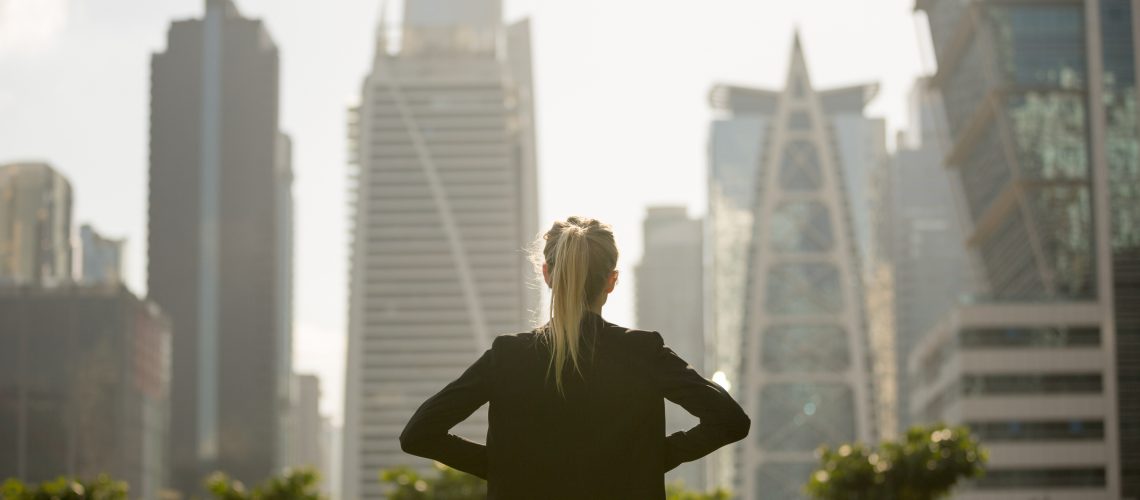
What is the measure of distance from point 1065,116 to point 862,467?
231 ft

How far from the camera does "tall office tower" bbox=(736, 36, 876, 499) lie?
180 meters

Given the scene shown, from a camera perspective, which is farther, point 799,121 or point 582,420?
point 799,121

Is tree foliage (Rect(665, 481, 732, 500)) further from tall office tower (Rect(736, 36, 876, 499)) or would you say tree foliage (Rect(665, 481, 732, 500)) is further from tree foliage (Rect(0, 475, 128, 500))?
tall office tower (Rect(736, 36, 876, 499))

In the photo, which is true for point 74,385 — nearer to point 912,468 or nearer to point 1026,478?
point 1026,478

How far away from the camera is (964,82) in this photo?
5359 inches

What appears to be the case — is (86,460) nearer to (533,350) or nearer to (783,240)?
(783,240)

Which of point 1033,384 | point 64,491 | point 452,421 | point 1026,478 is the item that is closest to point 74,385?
point 1033,384

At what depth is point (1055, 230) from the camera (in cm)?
12231

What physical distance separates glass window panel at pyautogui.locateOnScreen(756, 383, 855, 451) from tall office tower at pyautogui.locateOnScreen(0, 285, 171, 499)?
6718 centimetres

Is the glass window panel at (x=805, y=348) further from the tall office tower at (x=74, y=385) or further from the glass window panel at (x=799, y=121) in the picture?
the tall office tower at (x=74, y=385)

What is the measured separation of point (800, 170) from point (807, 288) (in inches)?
514

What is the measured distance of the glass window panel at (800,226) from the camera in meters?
182

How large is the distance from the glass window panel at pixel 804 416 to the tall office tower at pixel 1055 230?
147ft

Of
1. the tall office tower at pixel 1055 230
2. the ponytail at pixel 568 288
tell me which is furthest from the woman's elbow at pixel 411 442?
the tall office tower at pixel 1055 230
